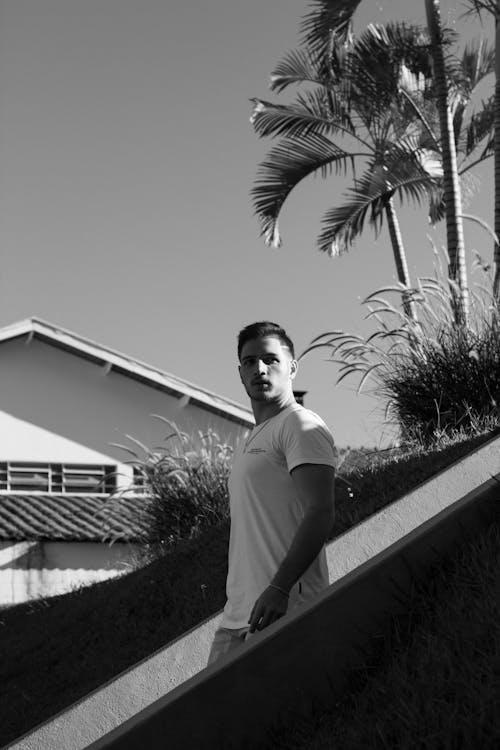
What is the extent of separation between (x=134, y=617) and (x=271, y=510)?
15.1ft

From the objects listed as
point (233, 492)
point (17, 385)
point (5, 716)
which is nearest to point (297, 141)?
point (17, 385)

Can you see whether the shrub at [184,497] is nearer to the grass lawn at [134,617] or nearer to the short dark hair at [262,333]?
the grass lawn at [134,617]

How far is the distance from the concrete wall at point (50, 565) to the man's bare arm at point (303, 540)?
1705 cm

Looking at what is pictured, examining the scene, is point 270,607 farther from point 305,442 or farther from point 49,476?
point 49,476

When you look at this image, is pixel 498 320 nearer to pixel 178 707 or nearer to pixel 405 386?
pixel 405 386

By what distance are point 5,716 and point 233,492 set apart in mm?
3836

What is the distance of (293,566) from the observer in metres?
2.99

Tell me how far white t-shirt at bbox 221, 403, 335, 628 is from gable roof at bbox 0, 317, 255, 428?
18446 mm

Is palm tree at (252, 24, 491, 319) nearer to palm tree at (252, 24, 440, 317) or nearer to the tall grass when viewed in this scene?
palm tree at (252, 24, 440, 317)

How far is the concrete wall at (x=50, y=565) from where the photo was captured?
19875 millimetres

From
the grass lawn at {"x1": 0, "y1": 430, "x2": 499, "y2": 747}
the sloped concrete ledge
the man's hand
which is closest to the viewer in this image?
the sloped concrete ledge

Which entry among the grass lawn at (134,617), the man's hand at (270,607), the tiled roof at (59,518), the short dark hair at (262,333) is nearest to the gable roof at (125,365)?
the tiled roof at (59,518)

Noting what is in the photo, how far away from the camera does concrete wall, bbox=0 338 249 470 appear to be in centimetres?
2188

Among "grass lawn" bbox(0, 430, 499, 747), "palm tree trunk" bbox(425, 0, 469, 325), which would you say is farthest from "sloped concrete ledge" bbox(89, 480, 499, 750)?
"palm tree trunk" bbox(425, 0, 469, 325)
